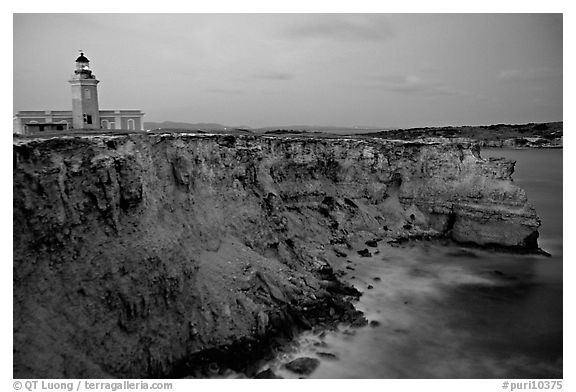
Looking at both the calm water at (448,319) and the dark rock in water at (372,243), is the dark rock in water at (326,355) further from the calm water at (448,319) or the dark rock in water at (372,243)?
the dark rock in water at (372,243)

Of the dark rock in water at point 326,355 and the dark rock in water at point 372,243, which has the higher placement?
the dark rock in water at point 372,243

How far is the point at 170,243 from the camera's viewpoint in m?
14.6

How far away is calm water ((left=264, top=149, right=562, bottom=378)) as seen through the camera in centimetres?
1391

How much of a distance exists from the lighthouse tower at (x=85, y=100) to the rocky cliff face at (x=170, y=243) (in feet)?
23.4

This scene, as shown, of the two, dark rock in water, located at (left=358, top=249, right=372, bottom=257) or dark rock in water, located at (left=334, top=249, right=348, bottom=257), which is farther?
dark rock in water, located at (left=358, top=249, right=372, bottom=257)

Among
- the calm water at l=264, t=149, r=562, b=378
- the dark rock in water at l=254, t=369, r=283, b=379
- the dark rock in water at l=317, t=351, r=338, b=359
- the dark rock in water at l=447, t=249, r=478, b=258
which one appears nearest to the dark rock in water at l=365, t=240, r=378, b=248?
the calm water at l=264, t=149, r=562, b=378

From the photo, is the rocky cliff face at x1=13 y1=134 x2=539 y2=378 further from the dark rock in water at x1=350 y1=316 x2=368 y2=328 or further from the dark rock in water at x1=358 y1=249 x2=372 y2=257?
the dark rock in water at x1=358 y1=249 x2=372 y2=257

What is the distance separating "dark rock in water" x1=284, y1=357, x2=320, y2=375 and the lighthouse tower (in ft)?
52.7

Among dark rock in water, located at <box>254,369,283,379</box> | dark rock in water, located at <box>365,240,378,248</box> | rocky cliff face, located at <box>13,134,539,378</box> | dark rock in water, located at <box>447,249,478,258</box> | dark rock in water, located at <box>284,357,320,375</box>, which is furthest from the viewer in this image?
dark rock in water, located at <box>365,240,378,248</box>

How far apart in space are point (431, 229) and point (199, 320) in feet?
59.0

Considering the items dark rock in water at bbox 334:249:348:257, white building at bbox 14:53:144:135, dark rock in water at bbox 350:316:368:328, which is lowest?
dark rock in water at bbox 350:316:368:328

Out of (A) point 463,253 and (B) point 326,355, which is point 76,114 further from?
(A) point 463,253

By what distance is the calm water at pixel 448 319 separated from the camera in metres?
13.9

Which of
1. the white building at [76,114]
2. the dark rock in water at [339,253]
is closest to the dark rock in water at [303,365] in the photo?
the dark rock in water at [339,253]
